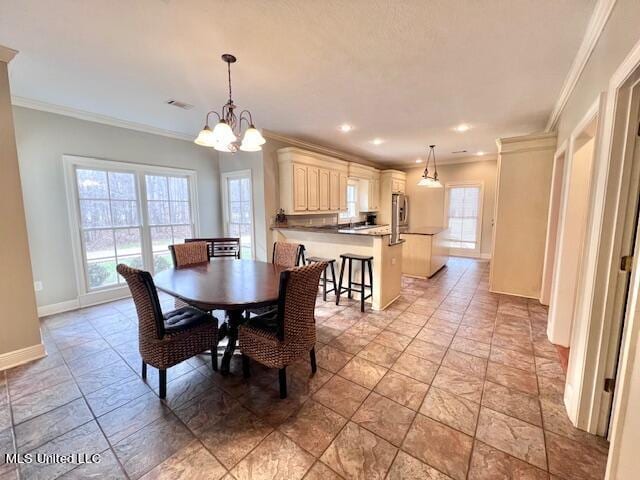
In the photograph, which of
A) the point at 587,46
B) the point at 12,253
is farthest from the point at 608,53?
the point at 12,253

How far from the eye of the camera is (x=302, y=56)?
7.29ft

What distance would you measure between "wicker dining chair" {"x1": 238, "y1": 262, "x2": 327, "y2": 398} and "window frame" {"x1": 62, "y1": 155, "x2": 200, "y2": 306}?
318cm

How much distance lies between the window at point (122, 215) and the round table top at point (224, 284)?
198 cm

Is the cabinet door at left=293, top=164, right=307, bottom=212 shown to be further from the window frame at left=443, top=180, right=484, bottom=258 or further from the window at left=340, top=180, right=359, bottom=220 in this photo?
the window frame at left=443, top=180, right=484, bottom=258

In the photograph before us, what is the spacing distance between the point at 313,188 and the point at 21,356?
4175 mm

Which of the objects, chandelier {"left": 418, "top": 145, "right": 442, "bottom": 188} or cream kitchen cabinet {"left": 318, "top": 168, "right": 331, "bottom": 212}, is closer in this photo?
→ cream kitchen cabinet {"left": 318, "top": 168, "right": 331, "bottom": 212}

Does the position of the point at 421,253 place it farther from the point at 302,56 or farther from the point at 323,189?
the point at 302,56

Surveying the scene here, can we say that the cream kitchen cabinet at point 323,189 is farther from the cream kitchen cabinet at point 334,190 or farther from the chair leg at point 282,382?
the chair leg at point 282,382

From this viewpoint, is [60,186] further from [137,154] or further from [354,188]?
[354,188]

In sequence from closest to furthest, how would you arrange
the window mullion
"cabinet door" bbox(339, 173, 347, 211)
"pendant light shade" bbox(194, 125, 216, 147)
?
"pendant light shade" bbox(194, 125, 216, 147) < the window mullion < "cabinet door" bbox(339, 173, 347, 211)

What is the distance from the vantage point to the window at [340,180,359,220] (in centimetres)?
661

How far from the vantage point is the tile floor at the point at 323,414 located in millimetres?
1469

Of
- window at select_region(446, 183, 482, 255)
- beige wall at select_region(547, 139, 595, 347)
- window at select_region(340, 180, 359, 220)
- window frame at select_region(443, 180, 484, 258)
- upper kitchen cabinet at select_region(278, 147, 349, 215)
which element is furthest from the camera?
window at select_region(446, 183, 482, 255)

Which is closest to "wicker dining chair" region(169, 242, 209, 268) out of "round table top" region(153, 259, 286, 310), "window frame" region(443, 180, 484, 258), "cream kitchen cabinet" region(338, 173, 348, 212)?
"round table top" region(153, 259, 286, 310)
